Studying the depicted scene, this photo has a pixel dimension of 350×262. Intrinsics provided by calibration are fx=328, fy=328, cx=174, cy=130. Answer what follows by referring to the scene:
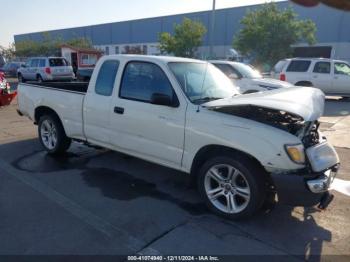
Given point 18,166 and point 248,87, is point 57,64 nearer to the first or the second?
point 248,87

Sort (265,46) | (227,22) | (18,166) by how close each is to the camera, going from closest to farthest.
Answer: (18,166), (265,46), (227,22)

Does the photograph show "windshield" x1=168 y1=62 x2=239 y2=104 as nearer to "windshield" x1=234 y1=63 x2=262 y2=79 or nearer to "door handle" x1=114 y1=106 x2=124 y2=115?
"door handle" x1=114 y1=106 x2=124 y2=115

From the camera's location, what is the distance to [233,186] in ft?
12.3

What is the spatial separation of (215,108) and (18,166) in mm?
3507

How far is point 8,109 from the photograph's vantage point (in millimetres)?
11633

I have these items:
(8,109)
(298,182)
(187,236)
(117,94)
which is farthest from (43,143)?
(8,109)

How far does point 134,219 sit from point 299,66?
44.4 ft

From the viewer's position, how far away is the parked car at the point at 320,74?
14.8 meters

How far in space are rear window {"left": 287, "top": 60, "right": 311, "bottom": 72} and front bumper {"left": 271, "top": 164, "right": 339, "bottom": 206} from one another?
12.8 m

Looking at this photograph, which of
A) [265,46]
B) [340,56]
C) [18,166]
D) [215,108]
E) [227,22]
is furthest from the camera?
[227,22]

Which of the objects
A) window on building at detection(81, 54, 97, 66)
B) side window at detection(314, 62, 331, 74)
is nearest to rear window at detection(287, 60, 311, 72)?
side window at detection(314, 62, 331, 74)

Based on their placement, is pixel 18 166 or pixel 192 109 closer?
pixel 192 109

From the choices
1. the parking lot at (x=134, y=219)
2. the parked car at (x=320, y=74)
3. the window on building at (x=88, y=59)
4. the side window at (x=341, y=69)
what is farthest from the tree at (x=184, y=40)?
the parking lot at (x=134, y=219)

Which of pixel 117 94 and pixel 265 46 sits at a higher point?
pixel 265 46
